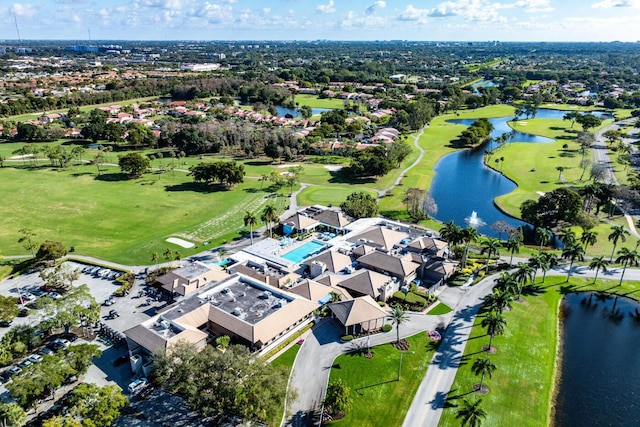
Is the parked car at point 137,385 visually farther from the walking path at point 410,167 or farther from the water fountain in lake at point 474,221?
the walking path at point 410,167

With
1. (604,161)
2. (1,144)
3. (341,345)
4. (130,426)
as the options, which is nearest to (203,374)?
(130,426)

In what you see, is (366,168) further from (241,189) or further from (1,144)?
(1,144)

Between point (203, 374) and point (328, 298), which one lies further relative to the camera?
point (328, 298)

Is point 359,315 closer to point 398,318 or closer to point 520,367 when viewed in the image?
point 398,318

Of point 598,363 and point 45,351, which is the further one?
point 45,351

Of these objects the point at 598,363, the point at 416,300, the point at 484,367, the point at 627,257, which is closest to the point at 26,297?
the point at 416,300
